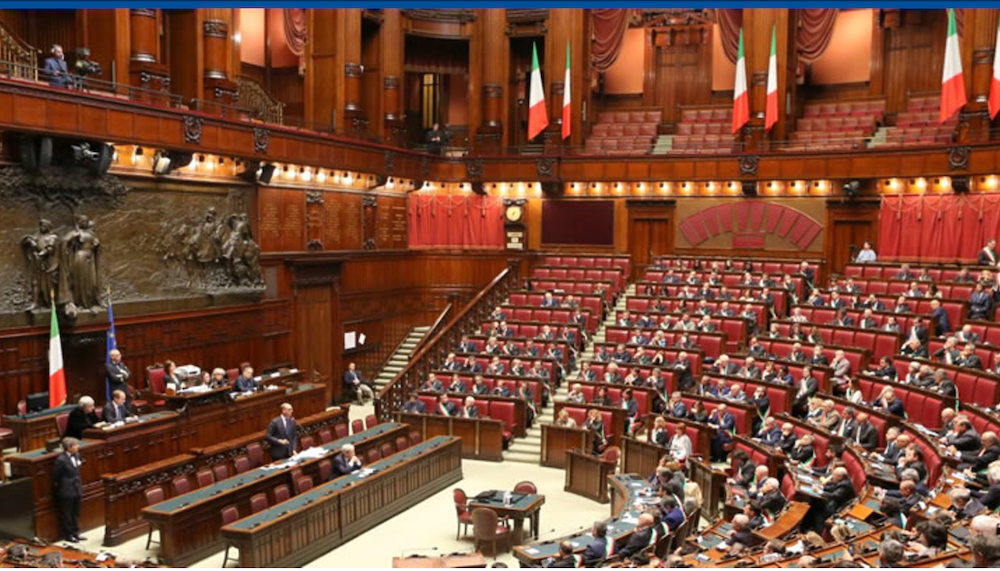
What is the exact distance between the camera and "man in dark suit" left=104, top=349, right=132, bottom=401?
35.9 ft

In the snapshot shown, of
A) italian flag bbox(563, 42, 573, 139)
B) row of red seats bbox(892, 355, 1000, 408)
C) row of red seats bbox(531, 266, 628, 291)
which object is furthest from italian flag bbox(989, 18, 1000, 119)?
italian flag bbox(563, 42, 573, 139)

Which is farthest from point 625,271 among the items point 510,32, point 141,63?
point 141,63

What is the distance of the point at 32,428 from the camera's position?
33.1 ft

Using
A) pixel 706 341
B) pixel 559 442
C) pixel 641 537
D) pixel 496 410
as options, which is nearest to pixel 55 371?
pixel 496 410

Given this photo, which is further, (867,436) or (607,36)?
(607,36)

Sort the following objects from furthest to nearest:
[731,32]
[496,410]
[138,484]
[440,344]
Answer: [731,32]
[440,344]
[496,410]
[138,484]

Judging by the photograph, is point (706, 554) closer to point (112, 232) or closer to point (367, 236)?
point (112, 232)

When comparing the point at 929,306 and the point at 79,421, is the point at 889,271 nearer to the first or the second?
the point at 929,306

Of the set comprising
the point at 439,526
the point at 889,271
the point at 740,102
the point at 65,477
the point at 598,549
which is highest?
the point at 740,102

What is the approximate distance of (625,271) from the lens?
1877cm

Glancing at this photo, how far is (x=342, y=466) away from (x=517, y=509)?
2.37 m

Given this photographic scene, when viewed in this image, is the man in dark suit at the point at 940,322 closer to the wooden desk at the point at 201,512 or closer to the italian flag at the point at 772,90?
the italian flag at the point at 772,90

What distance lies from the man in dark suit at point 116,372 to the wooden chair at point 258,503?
307 cm

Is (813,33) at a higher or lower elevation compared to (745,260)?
higher
